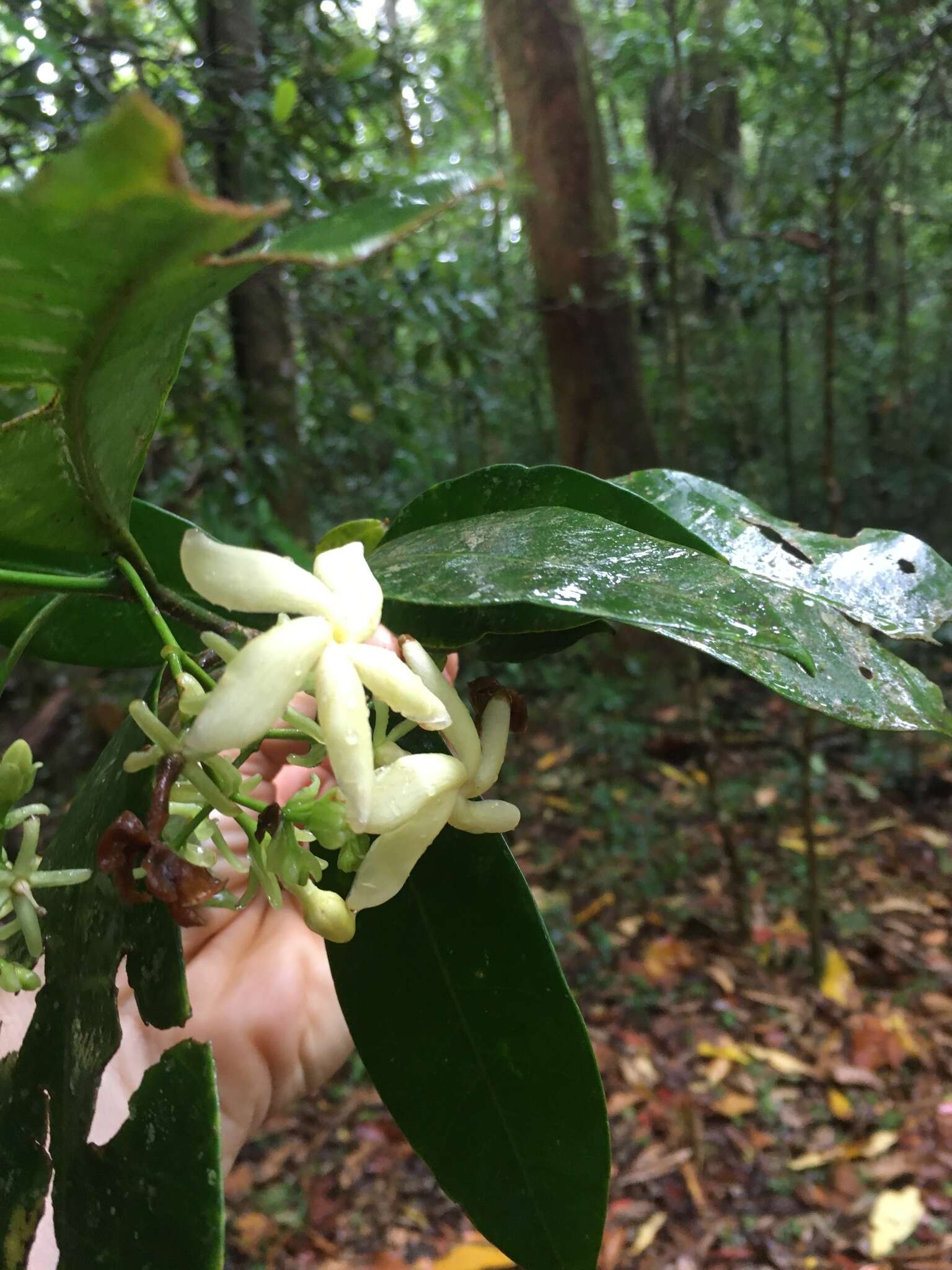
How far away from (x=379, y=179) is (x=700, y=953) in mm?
1991

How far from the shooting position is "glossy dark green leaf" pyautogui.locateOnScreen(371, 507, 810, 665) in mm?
324

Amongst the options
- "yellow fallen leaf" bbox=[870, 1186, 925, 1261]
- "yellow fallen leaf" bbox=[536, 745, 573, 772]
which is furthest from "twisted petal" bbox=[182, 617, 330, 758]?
"yellow fallen leaf" bbox=[536, 745, 573, 772]

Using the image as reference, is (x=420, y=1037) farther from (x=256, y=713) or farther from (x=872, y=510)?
(x=872, y=510)

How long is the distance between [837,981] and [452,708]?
2034mm

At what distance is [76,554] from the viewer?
18.6 inches

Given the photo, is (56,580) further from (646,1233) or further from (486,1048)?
(646,1233)

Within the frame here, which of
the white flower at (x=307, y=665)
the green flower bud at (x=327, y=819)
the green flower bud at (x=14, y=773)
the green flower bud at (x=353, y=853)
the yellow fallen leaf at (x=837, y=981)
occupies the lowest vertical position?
the yellow fallen leaf at (x=837, y=981)

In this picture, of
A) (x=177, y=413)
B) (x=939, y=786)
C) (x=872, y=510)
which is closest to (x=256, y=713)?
(x=177, y=413)

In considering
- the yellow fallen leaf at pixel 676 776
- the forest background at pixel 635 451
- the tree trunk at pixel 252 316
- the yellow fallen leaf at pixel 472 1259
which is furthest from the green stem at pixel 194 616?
the yellow fallen leaf at pixel 676 776

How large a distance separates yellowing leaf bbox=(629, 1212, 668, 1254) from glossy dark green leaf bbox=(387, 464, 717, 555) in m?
1.64

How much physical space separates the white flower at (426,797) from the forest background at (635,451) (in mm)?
1095

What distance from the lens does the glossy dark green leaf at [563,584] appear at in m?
0.32

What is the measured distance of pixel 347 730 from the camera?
335 mm

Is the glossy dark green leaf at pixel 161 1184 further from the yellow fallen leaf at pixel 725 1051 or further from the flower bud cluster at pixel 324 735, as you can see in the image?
the yellow fallen leaf at pixel 725 1051
